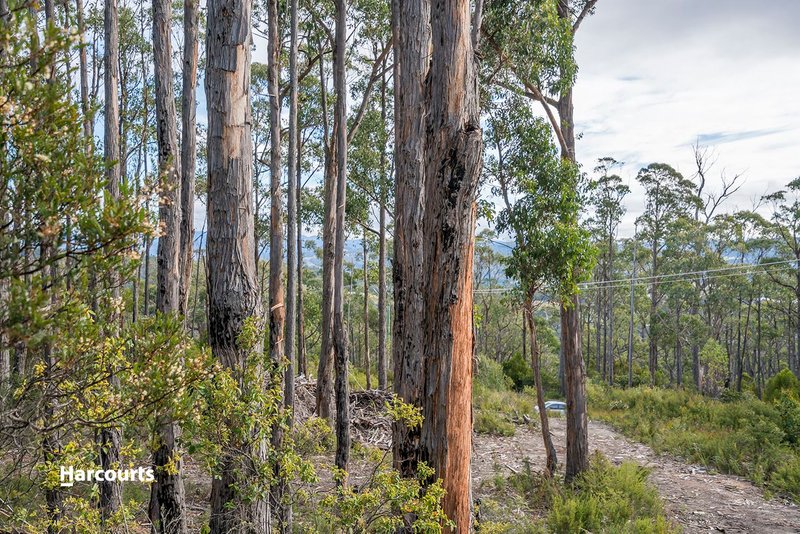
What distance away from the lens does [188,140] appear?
5.91 m

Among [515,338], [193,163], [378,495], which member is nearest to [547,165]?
[193,163]

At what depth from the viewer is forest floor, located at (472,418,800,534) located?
7758 mm

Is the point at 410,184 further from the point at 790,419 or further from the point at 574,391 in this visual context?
the point at 790,419

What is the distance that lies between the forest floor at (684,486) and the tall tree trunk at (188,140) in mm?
5658

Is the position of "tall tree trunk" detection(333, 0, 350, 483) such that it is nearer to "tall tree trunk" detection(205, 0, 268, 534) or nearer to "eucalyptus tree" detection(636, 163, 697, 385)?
"tall tree trunk" detection(205, 0, 268, 534)

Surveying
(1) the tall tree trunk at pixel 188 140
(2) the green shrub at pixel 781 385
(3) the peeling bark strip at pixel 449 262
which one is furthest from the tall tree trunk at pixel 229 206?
(2) the green shrub at pixel 781 385

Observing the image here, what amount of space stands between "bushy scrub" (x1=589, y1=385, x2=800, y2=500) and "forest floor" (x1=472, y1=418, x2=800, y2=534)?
371 mm

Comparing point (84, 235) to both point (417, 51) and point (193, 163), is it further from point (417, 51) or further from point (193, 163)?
point (193, 163)

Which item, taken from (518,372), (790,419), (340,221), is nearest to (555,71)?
(340,221)

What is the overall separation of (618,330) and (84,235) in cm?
4098

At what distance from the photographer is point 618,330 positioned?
38.9m

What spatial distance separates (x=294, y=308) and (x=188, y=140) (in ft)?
12.6

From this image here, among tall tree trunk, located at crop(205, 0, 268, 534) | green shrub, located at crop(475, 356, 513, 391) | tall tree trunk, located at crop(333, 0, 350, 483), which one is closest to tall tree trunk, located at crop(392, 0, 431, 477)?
tall tree trunk, located at crop(205, 0, 268, 534)

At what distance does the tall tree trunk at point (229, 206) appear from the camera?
10.3ft
